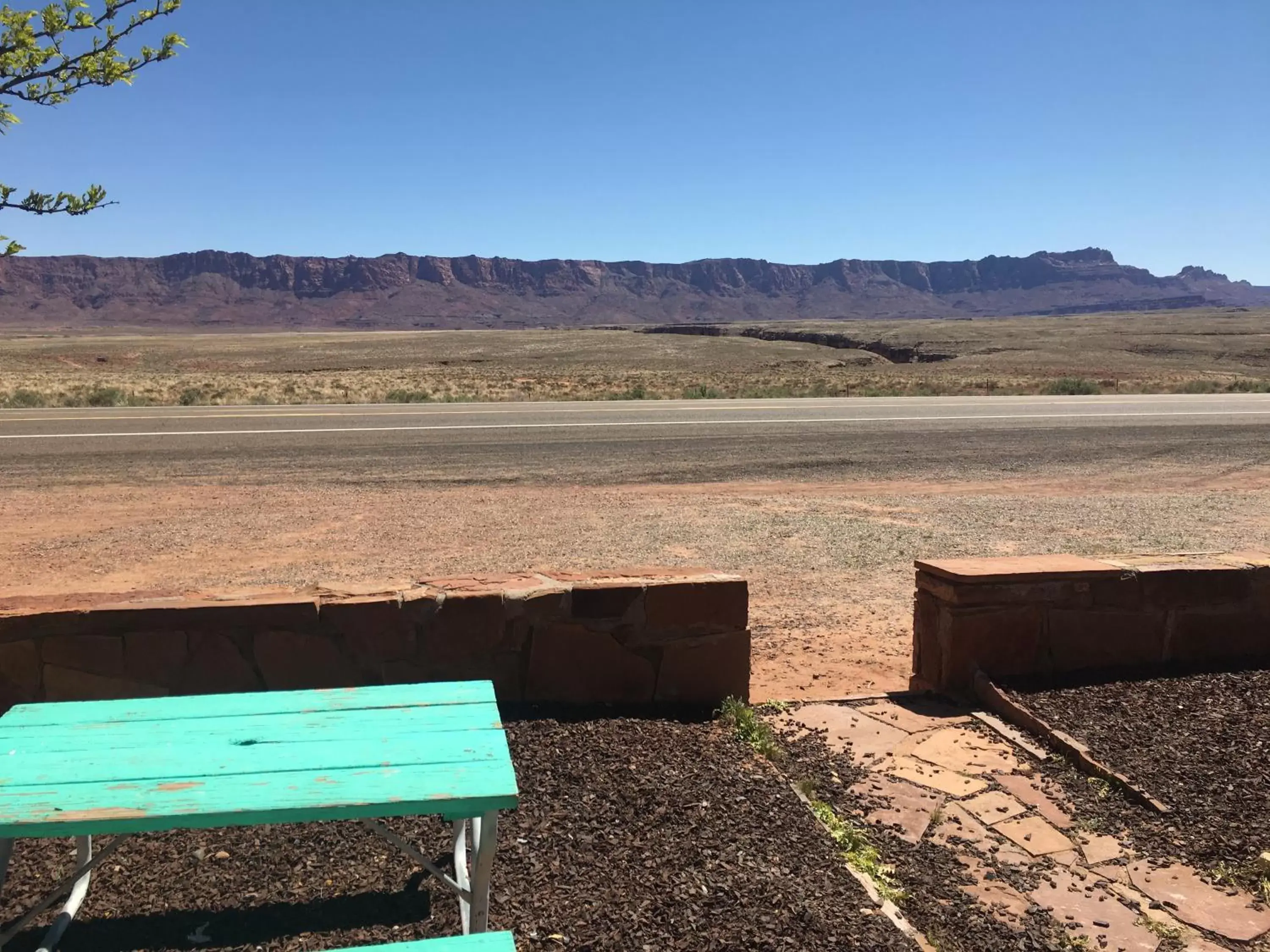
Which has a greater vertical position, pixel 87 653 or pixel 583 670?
pixel 87 653

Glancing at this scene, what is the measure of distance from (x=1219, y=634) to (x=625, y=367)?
48426 millimetres

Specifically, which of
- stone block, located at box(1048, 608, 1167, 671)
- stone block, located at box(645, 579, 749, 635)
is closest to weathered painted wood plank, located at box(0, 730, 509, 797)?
stone block, located at box(645, 579, 749, 635)

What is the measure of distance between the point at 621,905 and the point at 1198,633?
357 centimetres

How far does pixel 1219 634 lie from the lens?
503 centimetres

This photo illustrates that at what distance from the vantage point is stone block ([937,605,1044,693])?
4809 millimetres

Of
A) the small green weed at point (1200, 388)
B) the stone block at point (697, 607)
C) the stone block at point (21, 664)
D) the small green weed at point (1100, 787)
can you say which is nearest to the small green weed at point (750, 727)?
the stone block at point (697, 607)

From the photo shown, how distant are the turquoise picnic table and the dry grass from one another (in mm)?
24137

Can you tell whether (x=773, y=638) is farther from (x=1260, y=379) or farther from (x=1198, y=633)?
(x=1260, y=379)

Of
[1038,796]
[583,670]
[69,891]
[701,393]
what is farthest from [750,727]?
[701,393]

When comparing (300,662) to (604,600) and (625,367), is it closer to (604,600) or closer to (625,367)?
(604,600)

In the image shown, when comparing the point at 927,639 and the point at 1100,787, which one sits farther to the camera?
the point at 927,639

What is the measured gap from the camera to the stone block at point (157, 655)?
4102 mm

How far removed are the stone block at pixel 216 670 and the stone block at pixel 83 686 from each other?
119 millimetres

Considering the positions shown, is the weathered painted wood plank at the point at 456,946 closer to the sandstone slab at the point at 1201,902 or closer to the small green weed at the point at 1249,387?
the sandstone slab at the point at 1201,902
